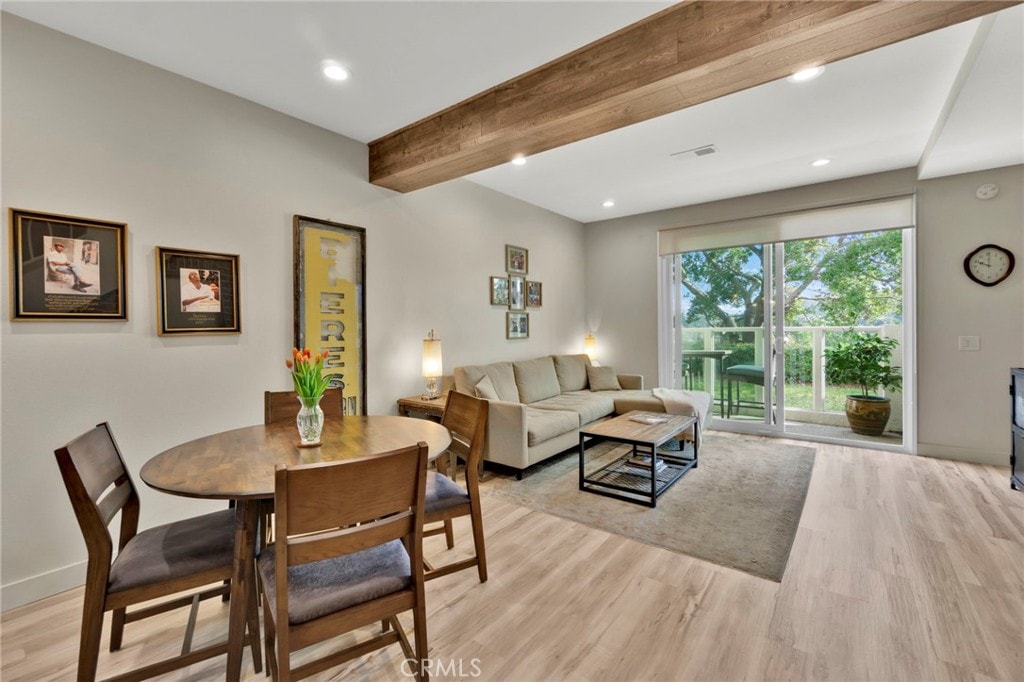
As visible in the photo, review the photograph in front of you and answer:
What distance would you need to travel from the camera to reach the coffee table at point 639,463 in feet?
9.95

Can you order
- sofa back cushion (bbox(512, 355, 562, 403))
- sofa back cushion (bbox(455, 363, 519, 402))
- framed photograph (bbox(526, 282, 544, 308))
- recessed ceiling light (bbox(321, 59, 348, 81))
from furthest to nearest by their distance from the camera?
1. framed photograph (bbox(526, 282, 544, 308))
2. sofa back cushion (bbox(512, 355, 562, 403))
3. sofa back cushion (bbox(455, 363, 519, 402))
4. recessed ceiling light (bbox(321, 59, 348, 81))

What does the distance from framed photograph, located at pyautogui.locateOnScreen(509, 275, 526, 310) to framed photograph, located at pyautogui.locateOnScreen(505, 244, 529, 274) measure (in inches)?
3.4

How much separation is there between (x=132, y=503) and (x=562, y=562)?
1910mm

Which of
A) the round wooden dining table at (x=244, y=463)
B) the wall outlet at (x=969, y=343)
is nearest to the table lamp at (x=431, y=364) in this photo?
the round wooden dining table at (x=244, y=463)

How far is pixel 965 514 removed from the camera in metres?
2.74

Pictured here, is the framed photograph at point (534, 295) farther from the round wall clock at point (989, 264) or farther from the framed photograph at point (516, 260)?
the round wall clock at point (989, 264)

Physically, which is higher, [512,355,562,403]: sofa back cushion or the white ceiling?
the white ceiling

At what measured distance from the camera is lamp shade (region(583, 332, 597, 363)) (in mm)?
5898

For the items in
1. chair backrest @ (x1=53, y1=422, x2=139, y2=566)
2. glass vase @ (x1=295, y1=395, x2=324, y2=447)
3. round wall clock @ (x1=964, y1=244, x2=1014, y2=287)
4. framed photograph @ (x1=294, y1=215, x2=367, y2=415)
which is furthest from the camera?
round wall clock @ (x1=964, y1=244, x2=1014, y2=287)

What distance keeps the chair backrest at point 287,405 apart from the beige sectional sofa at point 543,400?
3.32ft

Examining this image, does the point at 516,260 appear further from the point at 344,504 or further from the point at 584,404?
the point at 344,504

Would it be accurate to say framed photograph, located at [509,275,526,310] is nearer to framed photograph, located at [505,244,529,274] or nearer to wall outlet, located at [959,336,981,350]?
framed photograph, located at [505,244,529,274]

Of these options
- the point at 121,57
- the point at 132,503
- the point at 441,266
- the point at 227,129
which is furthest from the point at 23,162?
the point at 441,266

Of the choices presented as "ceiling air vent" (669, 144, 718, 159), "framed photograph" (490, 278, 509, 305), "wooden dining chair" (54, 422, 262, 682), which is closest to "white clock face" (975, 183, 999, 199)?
"ceiling air vent" (669, 144, 718, 159)
